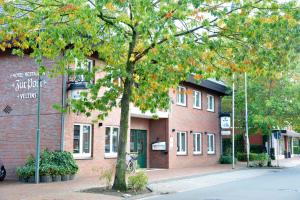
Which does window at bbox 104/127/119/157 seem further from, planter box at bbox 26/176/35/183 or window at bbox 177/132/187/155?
window at bbox 177/132/187/155

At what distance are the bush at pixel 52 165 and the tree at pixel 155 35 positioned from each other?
15.0ft

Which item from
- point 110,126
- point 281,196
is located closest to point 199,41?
point 281,196

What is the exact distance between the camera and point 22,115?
21.0m

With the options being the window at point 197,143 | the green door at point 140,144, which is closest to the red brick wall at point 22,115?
the green door at point 140,144

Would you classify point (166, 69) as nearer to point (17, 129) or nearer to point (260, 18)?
point (260, 18)

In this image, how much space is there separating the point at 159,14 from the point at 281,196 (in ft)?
21.5

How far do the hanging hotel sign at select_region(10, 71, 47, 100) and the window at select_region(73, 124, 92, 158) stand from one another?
8.32ft

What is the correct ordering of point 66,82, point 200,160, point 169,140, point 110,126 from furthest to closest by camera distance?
point 200,160
point 169,140
point 110,126
point 66,82

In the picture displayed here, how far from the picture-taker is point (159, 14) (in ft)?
38.9

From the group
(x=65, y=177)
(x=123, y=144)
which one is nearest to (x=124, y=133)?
(x=123, y=144)

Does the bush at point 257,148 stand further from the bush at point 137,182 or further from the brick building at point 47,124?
the bush at point 137,182

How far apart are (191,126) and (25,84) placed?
45.4ft

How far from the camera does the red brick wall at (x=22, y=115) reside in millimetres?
20172

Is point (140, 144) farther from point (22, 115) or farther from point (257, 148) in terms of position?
point (257, 148)
